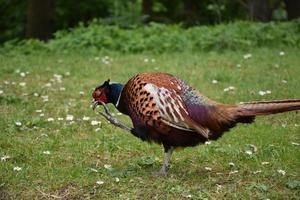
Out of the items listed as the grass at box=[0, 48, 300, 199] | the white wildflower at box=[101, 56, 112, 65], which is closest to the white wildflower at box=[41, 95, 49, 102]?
the grass at box=[0, 48, 300, 199]

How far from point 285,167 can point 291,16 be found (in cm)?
1117

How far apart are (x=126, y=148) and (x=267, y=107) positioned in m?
2.00

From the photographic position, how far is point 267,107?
5.10 meters

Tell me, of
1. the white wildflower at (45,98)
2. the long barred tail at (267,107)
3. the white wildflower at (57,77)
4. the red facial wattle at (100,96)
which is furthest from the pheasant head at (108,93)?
the white wildflower at (57,77)

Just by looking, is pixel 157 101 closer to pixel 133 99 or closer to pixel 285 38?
pixel 133 99

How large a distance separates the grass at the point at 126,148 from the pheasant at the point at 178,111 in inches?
Answer: 18.6

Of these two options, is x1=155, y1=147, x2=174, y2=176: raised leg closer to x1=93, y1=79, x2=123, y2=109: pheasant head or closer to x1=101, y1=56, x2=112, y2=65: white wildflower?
x1=93, y1=79, x2=123, y2=109: pheasant head

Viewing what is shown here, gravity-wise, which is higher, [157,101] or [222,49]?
[157,101]

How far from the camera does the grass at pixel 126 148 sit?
5.29 meters

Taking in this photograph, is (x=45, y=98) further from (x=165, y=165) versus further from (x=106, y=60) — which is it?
(x=165, y=165)

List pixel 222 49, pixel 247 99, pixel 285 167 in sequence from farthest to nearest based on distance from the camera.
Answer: pixel 222 49 → pixel 247 99 → pixel 285 167

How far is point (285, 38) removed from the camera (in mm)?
12195

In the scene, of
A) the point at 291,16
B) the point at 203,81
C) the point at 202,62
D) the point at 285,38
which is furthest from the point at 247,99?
the point at 291,16

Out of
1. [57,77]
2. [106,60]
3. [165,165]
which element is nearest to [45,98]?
[57,77]
